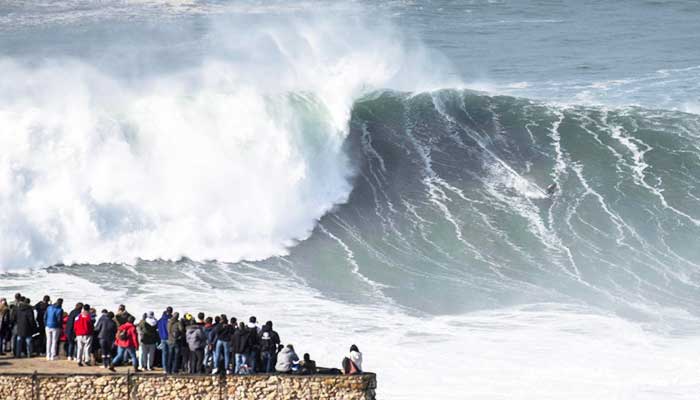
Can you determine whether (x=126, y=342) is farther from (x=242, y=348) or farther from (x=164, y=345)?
(x=242, y=348)

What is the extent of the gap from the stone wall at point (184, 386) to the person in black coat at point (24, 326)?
191 cm

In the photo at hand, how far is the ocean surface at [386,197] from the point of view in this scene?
33.0m

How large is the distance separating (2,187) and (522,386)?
15921mm

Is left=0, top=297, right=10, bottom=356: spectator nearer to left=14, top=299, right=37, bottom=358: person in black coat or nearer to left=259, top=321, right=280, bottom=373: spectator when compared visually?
left=14, top=299, right=37, bottom=358: person in black coat

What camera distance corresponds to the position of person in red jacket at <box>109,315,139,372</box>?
26578 millimetres

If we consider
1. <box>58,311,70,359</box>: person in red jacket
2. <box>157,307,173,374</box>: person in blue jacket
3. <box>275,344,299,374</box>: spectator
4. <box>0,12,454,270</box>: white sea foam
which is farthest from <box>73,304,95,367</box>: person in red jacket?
<box>0,12,454,270</box>: white sea foam

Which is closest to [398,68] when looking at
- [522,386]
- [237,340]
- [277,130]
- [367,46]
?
[367,46]

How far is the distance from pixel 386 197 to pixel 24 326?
18100 mm

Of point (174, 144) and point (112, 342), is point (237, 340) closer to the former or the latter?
point (112, 342)

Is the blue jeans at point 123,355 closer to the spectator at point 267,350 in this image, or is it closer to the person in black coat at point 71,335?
the person in black coat at point 71,335

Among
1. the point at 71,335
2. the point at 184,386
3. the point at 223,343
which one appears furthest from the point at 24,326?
the point at 223,343

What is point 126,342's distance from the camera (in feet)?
87.2

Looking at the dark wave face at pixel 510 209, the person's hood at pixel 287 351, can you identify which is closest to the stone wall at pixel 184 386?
the person's hood at pixel 287 351

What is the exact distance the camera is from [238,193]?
42.9 m
